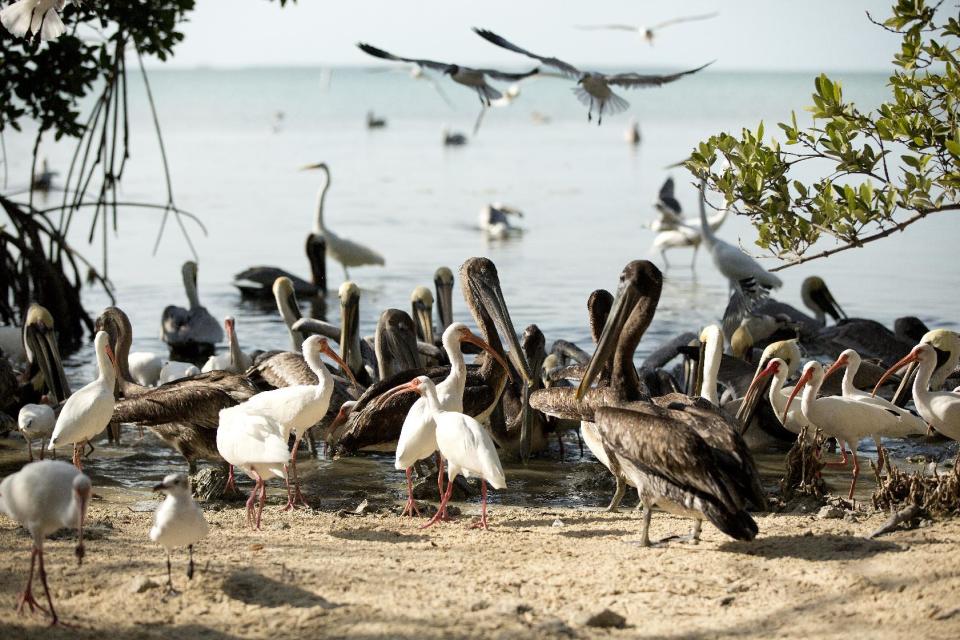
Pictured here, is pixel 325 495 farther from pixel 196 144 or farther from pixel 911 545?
pixel 196 144

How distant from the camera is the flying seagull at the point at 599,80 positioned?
9.48 metres

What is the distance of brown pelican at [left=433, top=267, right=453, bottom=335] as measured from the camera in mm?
11562

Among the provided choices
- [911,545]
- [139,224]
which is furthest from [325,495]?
[139,224]

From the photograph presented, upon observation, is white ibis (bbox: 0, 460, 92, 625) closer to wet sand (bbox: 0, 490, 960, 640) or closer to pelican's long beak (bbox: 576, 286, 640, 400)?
wet sand (bbox: 0, 490, 960, 640)

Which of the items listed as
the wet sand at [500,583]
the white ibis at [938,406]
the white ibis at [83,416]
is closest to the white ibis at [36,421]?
the white ibis at [83,416]

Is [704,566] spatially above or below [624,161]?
below

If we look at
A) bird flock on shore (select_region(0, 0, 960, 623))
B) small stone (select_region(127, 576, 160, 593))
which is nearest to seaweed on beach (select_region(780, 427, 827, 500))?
bird flock on shore (select_region(0, 0, 960, 623))

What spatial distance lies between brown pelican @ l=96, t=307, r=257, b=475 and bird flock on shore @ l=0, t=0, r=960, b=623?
1 cm

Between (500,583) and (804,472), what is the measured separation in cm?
245

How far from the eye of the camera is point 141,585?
4762 millimetres

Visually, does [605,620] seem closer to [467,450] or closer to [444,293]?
[467,450]

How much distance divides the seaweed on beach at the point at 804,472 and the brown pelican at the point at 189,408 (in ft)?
11.0

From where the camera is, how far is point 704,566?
16.8ft

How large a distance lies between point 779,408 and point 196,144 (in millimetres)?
39500
